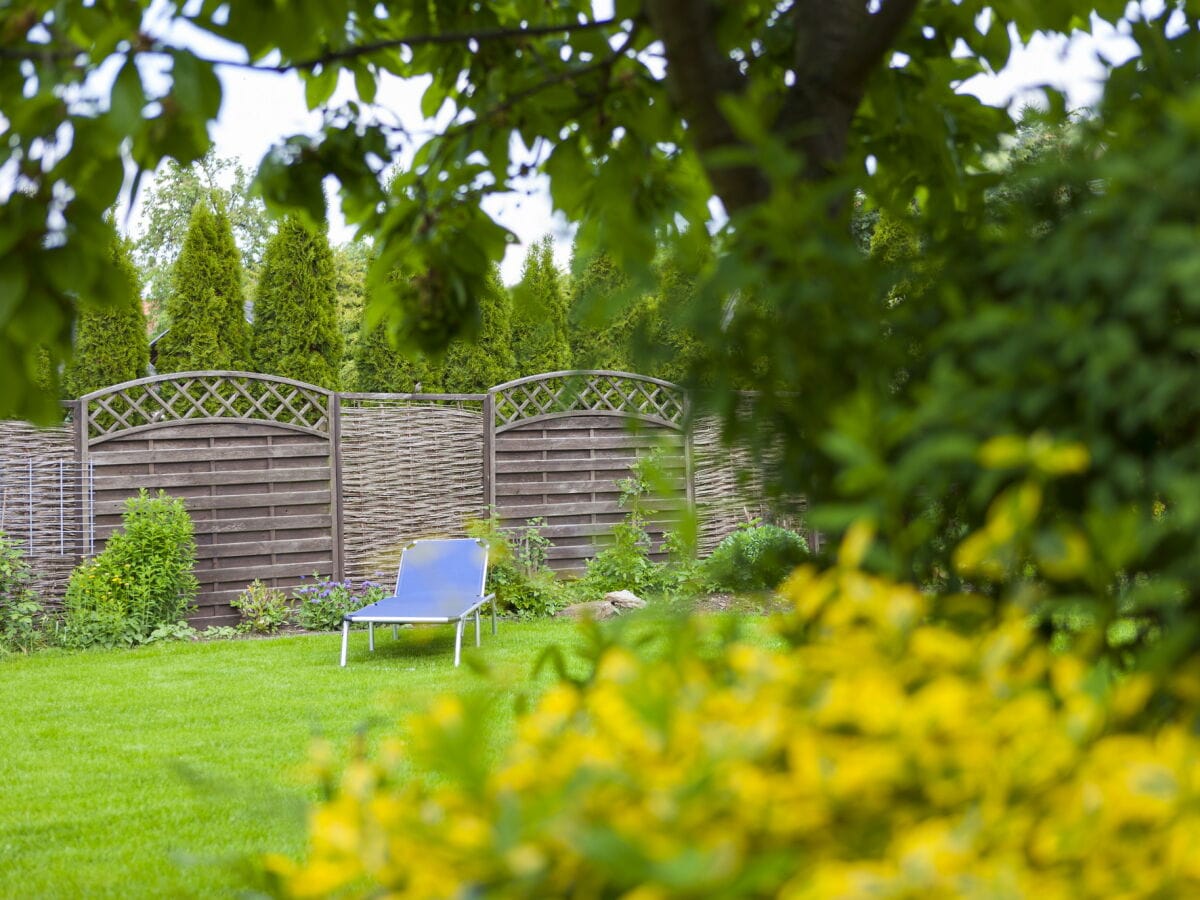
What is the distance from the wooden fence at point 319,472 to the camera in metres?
7.71

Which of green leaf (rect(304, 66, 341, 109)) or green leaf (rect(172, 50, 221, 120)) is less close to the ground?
green leaf (rect(304, 66, 341, 109))

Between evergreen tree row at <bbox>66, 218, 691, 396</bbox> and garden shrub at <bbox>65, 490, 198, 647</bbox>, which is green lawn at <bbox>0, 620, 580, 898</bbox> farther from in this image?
evergreen tree row at <bbox>66, 218, 691, 396</bbox>

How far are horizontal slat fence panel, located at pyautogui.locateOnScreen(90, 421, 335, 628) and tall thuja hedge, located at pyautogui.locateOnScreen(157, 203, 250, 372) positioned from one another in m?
2.60

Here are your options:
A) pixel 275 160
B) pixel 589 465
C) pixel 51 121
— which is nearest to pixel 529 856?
pixel 51 121

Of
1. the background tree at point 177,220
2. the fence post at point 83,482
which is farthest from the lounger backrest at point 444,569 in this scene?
the background tree at point 177,220

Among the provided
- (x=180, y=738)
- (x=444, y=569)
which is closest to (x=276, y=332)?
(x=444, y=569)

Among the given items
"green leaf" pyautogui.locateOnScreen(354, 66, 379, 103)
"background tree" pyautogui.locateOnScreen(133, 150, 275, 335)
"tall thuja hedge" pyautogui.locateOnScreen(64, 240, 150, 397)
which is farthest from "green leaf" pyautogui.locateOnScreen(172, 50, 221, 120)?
"background tree" pyautogui.locateOnScreen(133, 150, 275, 335)

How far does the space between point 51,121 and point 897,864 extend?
45.1 inches

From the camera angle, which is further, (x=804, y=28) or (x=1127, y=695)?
(x=804, y=28)

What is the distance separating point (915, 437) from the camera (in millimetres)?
1009

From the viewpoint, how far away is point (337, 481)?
8422 millimetres

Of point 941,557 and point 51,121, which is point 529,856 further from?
point 51,121

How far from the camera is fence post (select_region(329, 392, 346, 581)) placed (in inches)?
331

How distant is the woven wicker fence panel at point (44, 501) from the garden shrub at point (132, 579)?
178mm
